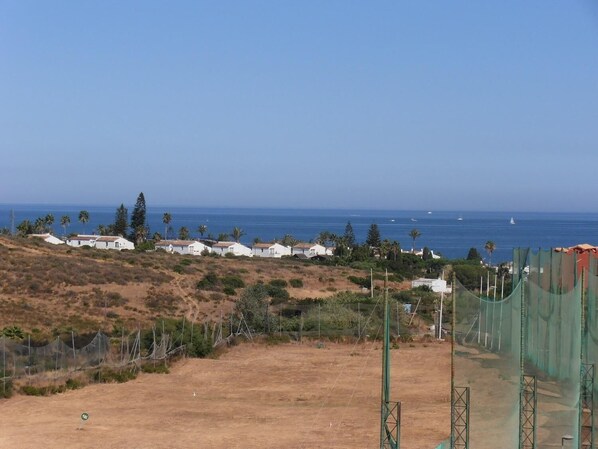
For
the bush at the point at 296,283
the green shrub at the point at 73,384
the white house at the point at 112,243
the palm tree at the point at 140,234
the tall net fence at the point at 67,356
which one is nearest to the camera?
the tall net fence at the point at 67,356

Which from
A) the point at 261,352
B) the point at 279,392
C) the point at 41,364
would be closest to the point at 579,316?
the point at 279,392

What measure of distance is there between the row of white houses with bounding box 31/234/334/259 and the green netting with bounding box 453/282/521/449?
67.6 m

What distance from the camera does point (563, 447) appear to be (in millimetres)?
15516

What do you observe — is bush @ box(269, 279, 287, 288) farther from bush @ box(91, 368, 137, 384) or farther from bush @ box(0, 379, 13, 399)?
bush @ box(0, 379, 13, 399)

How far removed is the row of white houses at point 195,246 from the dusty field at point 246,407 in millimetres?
52950

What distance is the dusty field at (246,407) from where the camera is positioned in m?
20.4

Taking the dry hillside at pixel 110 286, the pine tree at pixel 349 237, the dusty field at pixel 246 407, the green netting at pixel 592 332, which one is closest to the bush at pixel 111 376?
the dusty field at pixel 246 407

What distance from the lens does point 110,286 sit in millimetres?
49094

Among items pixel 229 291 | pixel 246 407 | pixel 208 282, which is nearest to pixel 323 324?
pixel 229 291

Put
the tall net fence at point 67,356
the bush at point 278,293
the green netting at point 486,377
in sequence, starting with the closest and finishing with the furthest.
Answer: the green netting at point 486,377
the tall net fence at point 67,356
the bush at point 278,293

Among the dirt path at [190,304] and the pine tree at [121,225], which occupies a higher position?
the pine tree at [121,225]

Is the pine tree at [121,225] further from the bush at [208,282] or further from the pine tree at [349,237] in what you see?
the bush at [208,282]

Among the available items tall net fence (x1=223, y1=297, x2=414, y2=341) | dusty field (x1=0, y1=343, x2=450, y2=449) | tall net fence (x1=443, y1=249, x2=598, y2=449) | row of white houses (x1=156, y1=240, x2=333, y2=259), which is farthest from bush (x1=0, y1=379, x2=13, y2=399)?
row of white houses (x1=156, y1=240, x2=333, y2=259)

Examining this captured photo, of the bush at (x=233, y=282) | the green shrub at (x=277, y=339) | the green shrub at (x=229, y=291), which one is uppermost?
the bush at (x=233, y=282)
